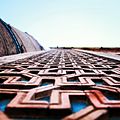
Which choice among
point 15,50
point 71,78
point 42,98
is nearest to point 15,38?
point 15,50

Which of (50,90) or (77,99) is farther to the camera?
(50,90)

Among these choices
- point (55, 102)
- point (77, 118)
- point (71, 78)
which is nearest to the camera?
point (77, 118)

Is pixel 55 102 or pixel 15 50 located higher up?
pixel 55 102

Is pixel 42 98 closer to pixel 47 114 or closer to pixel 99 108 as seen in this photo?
pixel 47 114

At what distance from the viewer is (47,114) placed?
3.89ft

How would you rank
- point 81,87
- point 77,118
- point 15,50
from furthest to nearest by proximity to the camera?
point 15,50 → point 81,87 → point 77,118

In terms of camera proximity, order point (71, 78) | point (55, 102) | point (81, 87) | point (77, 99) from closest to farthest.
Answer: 1. point (55, 102)
2. point (77, 99)
3. point (81, 87)
4. point (71, 78)

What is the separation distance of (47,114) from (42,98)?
0.37 metres

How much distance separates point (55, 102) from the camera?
131cm

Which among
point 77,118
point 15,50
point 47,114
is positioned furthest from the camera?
point 15,50

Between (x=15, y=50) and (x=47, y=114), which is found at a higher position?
(x=47, y=114)

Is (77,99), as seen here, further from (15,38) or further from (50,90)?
(15,38)

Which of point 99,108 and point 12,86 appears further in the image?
point 12,86

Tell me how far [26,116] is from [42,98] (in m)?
0.40
